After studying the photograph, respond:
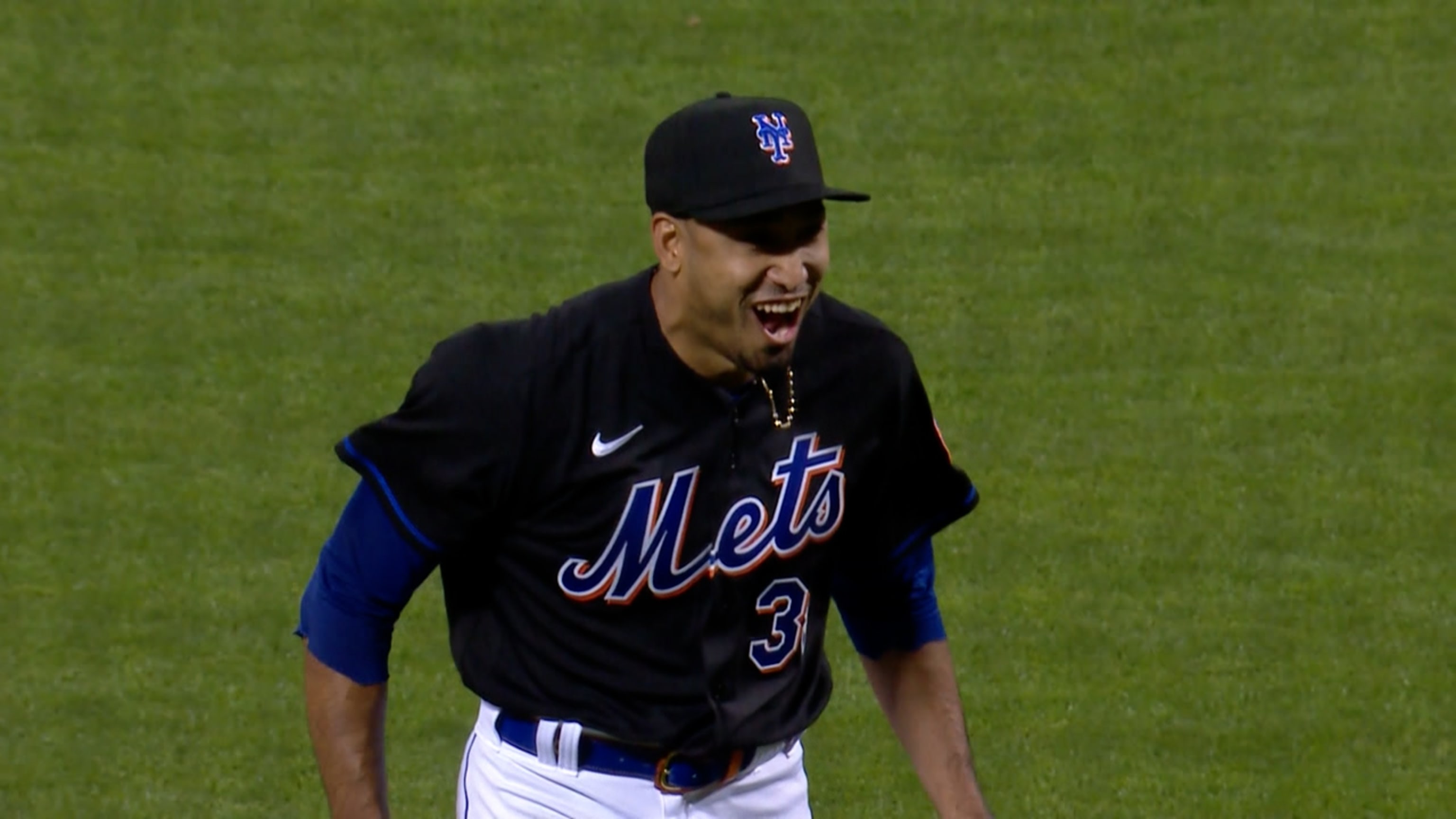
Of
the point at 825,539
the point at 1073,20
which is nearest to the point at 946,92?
the point at 1073,20

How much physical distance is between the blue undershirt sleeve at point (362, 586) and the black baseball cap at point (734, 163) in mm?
578

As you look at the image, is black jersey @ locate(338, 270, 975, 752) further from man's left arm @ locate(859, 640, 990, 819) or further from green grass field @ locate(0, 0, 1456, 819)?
green grass field @ locate(0, 0, 1456, 819)

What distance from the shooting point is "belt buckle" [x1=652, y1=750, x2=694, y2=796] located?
352 centimetres

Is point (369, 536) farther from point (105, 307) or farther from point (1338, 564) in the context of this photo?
point (105, 307)

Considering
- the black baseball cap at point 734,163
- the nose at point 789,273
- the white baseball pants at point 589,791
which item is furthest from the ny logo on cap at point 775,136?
the white baseball pants at point 589,791

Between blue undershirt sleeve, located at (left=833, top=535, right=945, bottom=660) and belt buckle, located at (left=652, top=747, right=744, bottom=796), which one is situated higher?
blue undershirt sleeve, located at (left=833, top=535, right=945, bottom=660)

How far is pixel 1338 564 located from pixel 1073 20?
3.40m

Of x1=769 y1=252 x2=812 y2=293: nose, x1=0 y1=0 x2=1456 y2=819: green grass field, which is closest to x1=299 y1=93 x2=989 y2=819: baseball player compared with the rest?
x1=769 y1=252 x2=812 y2=293: nose

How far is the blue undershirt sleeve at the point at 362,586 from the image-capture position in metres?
3.39

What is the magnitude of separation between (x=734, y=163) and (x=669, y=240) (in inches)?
6.4

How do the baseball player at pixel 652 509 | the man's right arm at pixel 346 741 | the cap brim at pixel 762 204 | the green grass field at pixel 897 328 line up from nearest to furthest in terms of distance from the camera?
the cap brim at pixel 762 204, the baseball player at pixel 652 509, the man's right arm at pixel 346 741, the green grass field at pixel 897 328

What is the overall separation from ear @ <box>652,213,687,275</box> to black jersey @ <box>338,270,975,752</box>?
126mm

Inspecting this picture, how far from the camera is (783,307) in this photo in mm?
3297

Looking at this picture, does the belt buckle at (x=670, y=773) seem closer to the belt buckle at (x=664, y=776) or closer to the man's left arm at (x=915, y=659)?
the belt buckle at (x=664, y=776)
